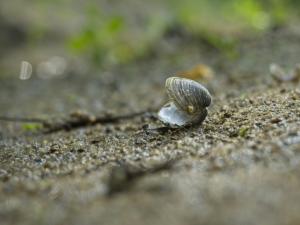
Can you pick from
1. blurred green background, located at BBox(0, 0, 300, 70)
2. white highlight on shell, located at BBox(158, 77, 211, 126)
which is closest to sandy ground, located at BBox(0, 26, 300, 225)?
white highlight on shell, located at BBox(158, 77, 211, 126)

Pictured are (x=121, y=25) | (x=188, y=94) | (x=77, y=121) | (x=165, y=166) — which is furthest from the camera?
(x=121, y=25)

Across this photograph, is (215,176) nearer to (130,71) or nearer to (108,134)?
(108,134)

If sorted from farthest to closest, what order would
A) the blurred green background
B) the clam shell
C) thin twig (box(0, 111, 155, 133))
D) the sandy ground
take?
1. the blurred green background
2. thin twig (box(0, 111, 155, 133))
3. the clam shell
4. the sandy ground

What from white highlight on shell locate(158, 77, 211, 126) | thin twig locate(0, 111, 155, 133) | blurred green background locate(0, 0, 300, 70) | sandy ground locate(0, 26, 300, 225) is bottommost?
sandy ground locate(0, 26, 300, 225)

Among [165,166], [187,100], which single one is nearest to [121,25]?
[187,100]

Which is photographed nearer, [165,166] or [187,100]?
[165,166]

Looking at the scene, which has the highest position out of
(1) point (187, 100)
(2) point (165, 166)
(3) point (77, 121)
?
(3) point (77, 121)

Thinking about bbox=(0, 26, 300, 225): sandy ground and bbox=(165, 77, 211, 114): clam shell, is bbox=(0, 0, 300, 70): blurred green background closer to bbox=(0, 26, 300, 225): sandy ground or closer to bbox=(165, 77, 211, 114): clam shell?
bbox=(0, 26, 300, 225): sandy ground

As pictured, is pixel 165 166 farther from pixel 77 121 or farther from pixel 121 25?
pixel 121 25

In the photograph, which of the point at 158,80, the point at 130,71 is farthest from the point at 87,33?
the point at 158,80
